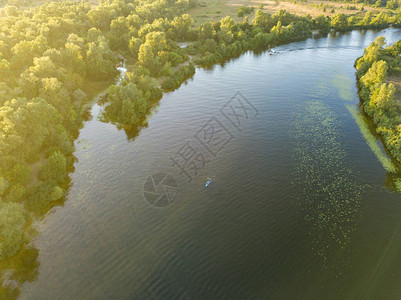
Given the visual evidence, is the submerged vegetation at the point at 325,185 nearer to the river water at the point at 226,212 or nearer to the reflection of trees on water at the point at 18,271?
the river water at the point at 226,212

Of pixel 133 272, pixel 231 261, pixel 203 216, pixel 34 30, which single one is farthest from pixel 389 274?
pixel 34 30

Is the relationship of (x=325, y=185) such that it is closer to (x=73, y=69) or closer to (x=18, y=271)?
(x=18, y=271)

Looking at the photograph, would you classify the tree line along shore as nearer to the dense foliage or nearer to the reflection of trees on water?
the dense foliage
